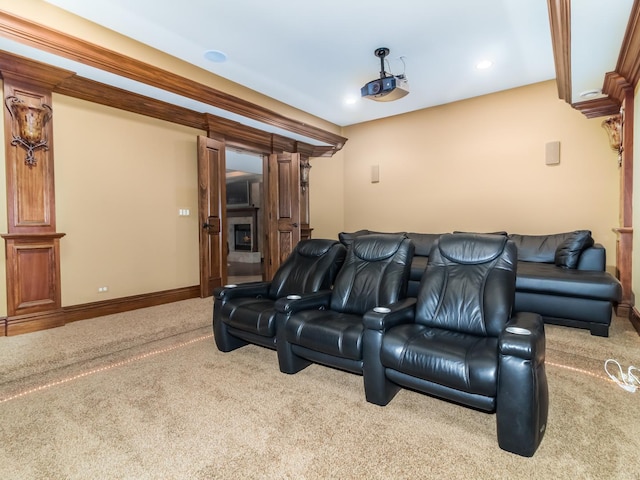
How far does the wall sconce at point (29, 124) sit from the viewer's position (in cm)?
327

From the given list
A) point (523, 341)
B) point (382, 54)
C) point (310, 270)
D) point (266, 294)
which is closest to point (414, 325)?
point (523, 341)

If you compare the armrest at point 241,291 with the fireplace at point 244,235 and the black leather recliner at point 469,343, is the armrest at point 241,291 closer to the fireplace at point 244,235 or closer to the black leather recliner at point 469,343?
the black leather recliner at point 469,343

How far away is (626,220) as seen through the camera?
3.83 metres

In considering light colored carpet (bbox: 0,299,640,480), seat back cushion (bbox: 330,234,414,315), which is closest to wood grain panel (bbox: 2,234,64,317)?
light colored carpet (bbox: 0,299,640,480)

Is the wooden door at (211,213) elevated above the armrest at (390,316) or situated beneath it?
elevated above

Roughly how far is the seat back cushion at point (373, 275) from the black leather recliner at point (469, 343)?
0.19 m

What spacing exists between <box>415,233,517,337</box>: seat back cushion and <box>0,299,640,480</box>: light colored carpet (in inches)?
20.0

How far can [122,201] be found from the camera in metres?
4.18

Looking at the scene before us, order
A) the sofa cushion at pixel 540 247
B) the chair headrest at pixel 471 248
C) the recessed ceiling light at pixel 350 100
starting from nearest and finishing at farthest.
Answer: the chair headrest at pixel 471 248, the sofa cushion at pixel 540 247, the recessed ceiling light at pixel 350 100

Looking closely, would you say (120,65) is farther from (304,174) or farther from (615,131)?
(615,131)

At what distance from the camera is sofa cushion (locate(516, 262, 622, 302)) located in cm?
311

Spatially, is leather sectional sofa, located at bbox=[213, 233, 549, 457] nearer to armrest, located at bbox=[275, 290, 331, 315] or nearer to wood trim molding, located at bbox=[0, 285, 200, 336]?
armrest, located at bbox=[275, 290, 331, 315]

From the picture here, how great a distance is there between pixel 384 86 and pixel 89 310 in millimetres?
4178

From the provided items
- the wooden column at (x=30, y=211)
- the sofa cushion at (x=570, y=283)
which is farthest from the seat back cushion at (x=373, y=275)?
the wooden column at (x=30, y=211)
